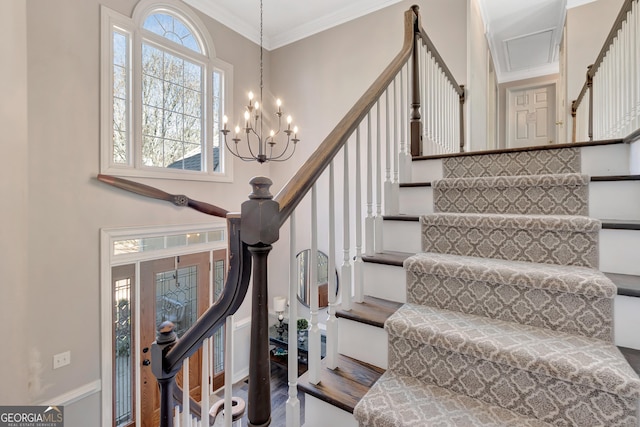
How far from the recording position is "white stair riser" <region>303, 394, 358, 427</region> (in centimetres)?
101

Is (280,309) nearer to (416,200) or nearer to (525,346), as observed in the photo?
(416,200)

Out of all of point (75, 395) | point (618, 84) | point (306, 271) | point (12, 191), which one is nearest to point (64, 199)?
point (12, 191)

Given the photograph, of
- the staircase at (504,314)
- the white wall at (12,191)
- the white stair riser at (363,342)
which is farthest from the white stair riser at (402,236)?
the white wall at (12,191)

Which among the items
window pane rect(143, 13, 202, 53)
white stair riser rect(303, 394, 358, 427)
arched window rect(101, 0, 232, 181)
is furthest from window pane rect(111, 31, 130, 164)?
white stair riser rect(303, 394, 358, 427)

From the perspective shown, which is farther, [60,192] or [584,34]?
[584,34]

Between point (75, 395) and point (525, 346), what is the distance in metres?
3.73

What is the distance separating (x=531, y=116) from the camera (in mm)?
5602

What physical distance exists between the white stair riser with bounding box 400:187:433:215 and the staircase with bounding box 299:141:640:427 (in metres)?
0.21

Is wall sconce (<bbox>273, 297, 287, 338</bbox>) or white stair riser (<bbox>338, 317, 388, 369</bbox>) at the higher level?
white stair riser (<bbox>338, 317, 388, 369</bbox>)

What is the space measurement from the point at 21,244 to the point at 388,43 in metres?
4.01

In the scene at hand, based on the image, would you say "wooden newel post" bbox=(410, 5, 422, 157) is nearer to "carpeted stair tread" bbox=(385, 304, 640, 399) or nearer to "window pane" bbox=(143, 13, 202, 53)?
"carpeted stair tread" bbox=(385, 304, 640, 399)

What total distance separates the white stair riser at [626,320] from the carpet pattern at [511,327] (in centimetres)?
2

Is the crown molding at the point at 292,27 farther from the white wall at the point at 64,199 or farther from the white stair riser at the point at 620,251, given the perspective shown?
the white stair riser at the point at 620,251

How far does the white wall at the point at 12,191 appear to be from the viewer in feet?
6.09
